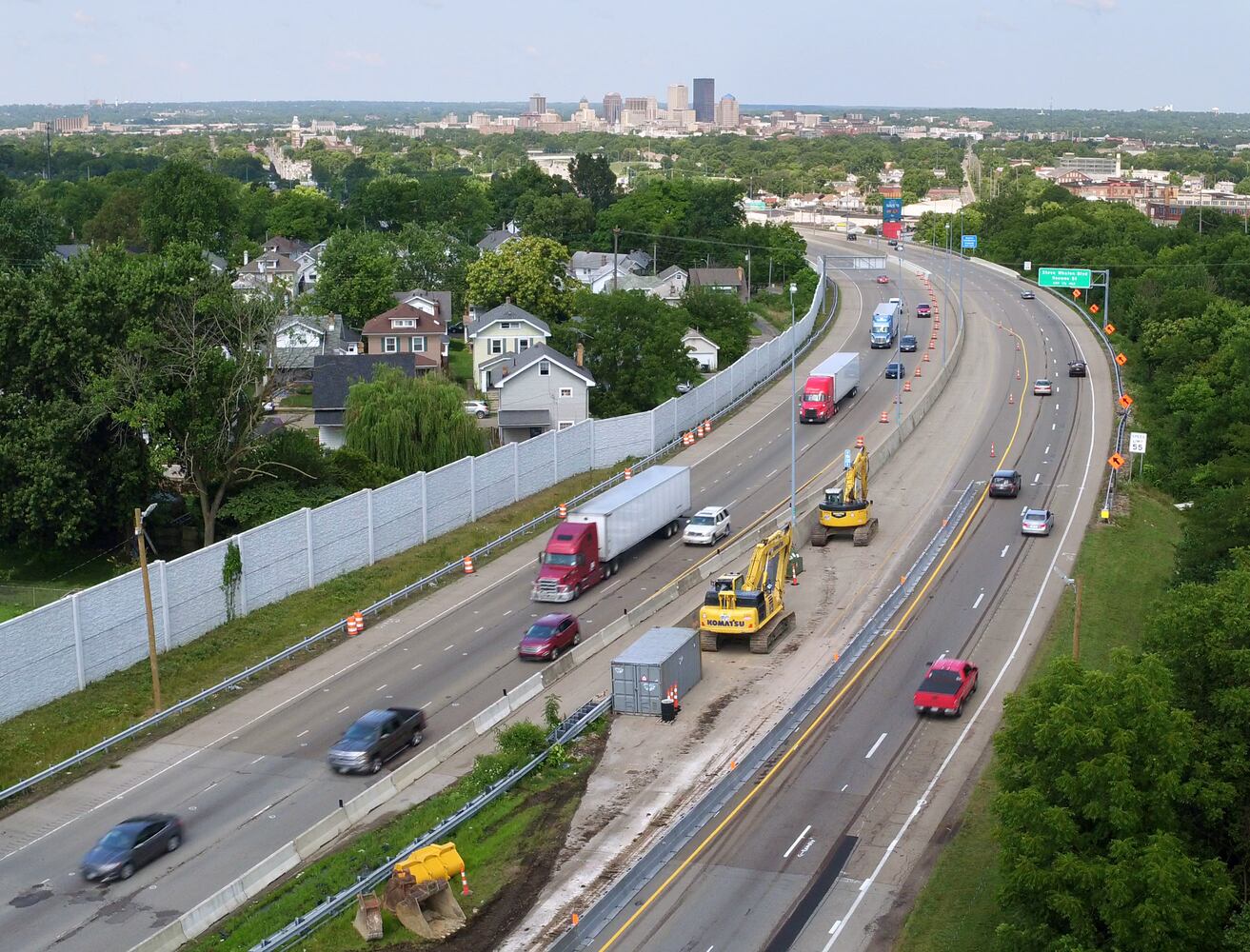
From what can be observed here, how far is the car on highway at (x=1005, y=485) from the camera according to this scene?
7044 cm

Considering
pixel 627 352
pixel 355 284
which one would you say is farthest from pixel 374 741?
pixel 355 284

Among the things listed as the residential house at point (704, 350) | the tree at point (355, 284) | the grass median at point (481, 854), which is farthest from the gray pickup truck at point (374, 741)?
the tree at point (355, 284)

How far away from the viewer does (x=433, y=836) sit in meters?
35.5

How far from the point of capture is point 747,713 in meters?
45.4

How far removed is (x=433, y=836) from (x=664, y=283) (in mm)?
116019

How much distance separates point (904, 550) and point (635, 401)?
109ft

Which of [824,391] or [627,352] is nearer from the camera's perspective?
[824,391]

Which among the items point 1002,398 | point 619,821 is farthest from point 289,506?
point 1002,398

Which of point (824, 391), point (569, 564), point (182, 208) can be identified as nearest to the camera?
point (569, 564)

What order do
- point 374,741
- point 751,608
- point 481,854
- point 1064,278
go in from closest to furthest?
point 481,854 < point 374,741 < point 751,608 < point 1064,278

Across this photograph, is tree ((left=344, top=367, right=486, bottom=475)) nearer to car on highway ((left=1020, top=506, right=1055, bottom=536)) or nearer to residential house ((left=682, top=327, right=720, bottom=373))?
car on highway ((left=1020, top=506, right=1055, bottom=536))

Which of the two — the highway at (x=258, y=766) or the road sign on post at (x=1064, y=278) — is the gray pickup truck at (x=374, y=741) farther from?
the road sign on post at (x=1064, y=278)

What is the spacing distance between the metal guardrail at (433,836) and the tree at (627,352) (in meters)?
48.0

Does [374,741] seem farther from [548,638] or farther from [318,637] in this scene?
[318,637]
